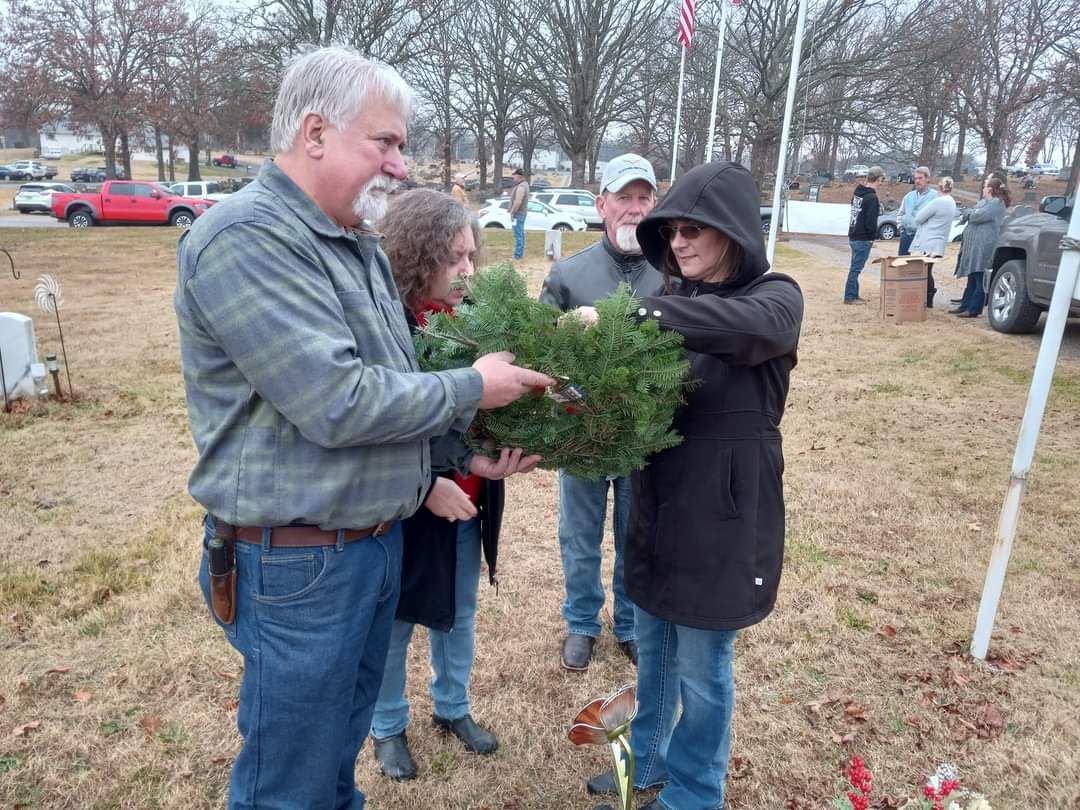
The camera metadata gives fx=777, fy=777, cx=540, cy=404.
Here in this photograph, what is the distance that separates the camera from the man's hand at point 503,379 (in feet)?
5.53

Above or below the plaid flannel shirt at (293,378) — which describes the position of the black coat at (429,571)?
below

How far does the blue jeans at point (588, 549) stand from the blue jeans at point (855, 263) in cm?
893

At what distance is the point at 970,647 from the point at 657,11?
31007mm

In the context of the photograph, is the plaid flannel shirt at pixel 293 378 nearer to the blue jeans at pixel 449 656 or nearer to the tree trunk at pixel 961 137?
the blue jeans at pixel 449 656

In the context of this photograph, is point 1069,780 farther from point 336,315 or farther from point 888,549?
point 336,315

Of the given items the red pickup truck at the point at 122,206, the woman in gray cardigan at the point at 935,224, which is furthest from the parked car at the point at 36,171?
the woman in gray cardigan at the point at 935,224

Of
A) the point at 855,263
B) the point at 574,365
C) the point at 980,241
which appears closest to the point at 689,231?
the point at 574,365

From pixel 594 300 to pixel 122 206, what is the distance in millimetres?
24858

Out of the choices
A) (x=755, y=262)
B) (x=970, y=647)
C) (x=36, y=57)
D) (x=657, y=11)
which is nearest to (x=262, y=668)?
(x=755, y=262)

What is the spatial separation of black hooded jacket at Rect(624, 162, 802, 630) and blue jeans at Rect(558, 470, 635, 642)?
35.5 inches

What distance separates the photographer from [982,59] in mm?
35938

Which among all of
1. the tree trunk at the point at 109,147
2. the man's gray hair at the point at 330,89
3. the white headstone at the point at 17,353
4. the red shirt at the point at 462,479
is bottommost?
the white headstone at the point at 17,353

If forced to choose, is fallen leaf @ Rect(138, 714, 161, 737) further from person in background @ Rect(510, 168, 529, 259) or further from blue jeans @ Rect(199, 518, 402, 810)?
person in background @ Rect(510, 168, 529, 259)

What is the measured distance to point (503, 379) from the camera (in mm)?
1699
